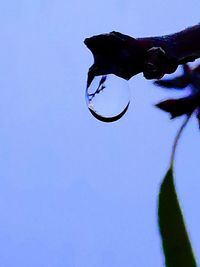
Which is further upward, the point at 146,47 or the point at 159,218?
the point at 146,47

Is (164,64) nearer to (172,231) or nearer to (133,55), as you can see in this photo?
(133,55)

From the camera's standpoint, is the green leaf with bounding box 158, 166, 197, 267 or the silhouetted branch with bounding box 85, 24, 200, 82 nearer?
the silhouetted branch with bounding box 85, 24, 200, 82

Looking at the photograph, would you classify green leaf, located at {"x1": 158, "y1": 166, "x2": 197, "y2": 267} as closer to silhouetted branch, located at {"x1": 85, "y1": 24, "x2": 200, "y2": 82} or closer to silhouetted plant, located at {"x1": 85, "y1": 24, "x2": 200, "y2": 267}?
silhouetted plant, located at {"x1": 85, "y1": 24, "x2": 200, "y2": 267}

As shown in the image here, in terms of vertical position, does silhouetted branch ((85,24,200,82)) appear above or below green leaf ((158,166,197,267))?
above

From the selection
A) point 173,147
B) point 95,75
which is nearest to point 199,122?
point 173,147

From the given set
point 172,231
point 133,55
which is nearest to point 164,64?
point 133,55

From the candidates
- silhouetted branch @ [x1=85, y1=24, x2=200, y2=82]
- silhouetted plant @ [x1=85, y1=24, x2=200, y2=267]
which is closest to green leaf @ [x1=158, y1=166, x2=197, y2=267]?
silhouetted plant @ [x1=85, y1=24, x2=200, y2=267]

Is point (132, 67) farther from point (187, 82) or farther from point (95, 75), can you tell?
point (187, 82)

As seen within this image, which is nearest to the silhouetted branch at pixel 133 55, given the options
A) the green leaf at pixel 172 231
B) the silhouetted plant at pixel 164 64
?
the silhouetted plant at pixel 164 64
